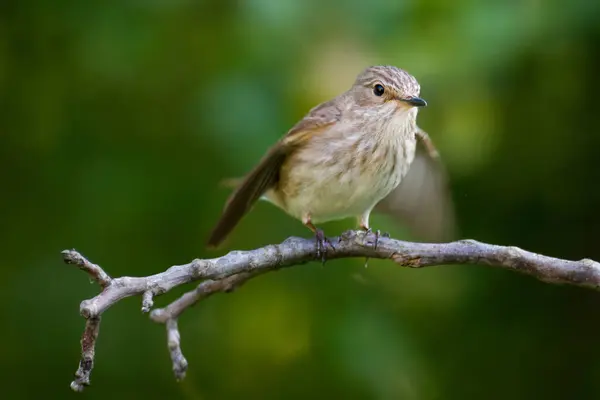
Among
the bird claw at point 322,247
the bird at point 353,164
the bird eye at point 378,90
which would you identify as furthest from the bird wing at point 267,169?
the bird claw at point 322,247

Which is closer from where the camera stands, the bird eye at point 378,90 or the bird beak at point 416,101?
the bird beak at point 416,101

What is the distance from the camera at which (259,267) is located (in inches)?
112

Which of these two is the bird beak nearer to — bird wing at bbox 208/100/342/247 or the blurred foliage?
the blurred foliage

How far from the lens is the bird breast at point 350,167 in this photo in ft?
12.9

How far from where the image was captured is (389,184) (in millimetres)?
3982

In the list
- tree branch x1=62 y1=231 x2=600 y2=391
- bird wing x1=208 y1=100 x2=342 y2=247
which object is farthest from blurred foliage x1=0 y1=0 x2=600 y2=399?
tree branch x1=62 y1=231 x2=600 y2=391

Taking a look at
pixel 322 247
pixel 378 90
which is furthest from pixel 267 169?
pixel 322 247

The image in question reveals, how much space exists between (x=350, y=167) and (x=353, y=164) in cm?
2

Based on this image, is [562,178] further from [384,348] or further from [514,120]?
[384,348]

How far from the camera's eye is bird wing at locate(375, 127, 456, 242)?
4316mm

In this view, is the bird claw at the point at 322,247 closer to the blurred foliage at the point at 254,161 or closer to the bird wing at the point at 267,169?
the bird wing at the point at 267,169

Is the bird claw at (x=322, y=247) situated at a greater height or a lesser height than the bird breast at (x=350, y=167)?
lesser

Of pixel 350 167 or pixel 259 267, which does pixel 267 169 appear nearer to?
pixel 350 167

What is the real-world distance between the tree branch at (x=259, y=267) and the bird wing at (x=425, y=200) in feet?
3.40
